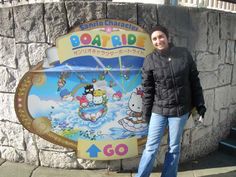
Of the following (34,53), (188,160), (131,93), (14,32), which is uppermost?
(14,32)

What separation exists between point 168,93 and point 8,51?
2102 millimetres

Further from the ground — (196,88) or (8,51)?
(8,51)

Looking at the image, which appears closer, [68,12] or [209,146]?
[68,12]

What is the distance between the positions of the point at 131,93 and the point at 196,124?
1184 mm

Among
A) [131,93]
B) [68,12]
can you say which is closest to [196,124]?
[131,93]

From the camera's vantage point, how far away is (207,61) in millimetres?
4332

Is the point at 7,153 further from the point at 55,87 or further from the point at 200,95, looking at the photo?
the point at 200,95

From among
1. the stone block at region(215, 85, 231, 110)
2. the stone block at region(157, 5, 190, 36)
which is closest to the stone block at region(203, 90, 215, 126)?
the stone block at region(215, 85, 231, 110)

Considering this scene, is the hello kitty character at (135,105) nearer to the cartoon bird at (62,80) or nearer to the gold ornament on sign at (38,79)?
the cartoon bird at (62,80)

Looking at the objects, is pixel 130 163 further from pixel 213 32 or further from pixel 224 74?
pixel 213 32

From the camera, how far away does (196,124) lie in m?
4.38

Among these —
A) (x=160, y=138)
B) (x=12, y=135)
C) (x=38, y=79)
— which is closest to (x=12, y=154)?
(x=12, y=135)

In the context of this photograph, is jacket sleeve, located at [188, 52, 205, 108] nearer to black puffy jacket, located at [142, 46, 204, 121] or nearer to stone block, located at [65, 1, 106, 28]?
black puffy jacket, located at [142, 46, 204, 121]

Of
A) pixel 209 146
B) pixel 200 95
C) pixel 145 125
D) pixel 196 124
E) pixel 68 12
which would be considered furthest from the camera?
pixel 209 146
